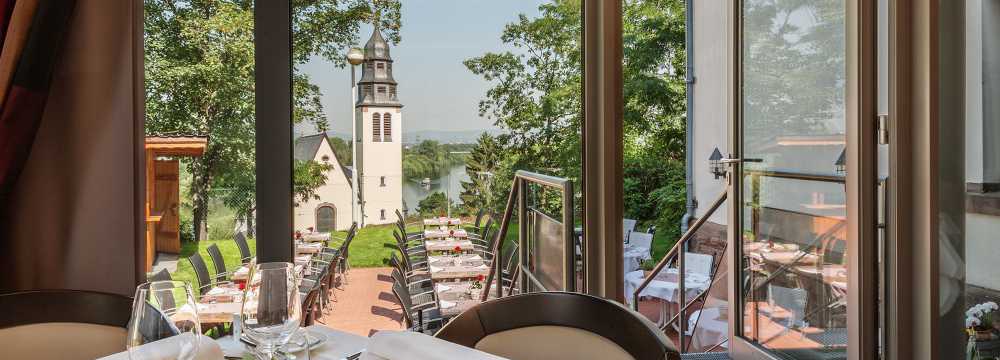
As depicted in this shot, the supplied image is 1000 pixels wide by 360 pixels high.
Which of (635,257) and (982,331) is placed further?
(635,257)

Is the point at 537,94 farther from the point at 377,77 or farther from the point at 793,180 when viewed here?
the point at 793,180

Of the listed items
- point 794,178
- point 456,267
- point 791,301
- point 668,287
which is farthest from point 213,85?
point 668,287

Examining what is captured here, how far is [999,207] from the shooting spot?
1889 mm

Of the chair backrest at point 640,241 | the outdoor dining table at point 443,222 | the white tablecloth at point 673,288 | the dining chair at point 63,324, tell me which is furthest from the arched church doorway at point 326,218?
the chair backrest at point 640,241

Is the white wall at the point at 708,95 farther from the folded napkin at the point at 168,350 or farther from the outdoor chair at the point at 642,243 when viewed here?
the folded napkin at the point at 168,350

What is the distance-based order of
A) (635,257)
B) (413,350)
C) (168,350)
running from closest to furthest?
1. (168,350)
2. (413,350)
3. (635,257)

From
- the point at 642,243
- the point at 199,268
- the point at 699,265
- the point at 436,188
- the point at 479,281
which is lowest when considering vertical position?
the point at 699,265

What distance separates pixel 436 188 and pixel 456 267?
0.35 meters

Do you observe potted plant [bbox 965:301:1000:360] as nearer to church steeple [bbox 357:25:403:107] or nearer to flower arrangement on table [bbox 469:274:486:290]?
flower arrangement on table [bbox 469:274:486:290]

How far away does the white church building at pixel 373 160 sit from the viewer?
188 centimetres

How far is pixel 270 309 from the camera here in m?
0.90

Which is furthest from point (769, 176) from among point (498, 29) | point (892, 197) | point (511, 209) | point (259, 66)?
point (259, 66)

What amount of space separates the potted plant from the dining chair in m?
2.33

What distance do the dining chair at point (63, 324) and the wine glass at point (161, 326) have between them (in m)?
0.51
